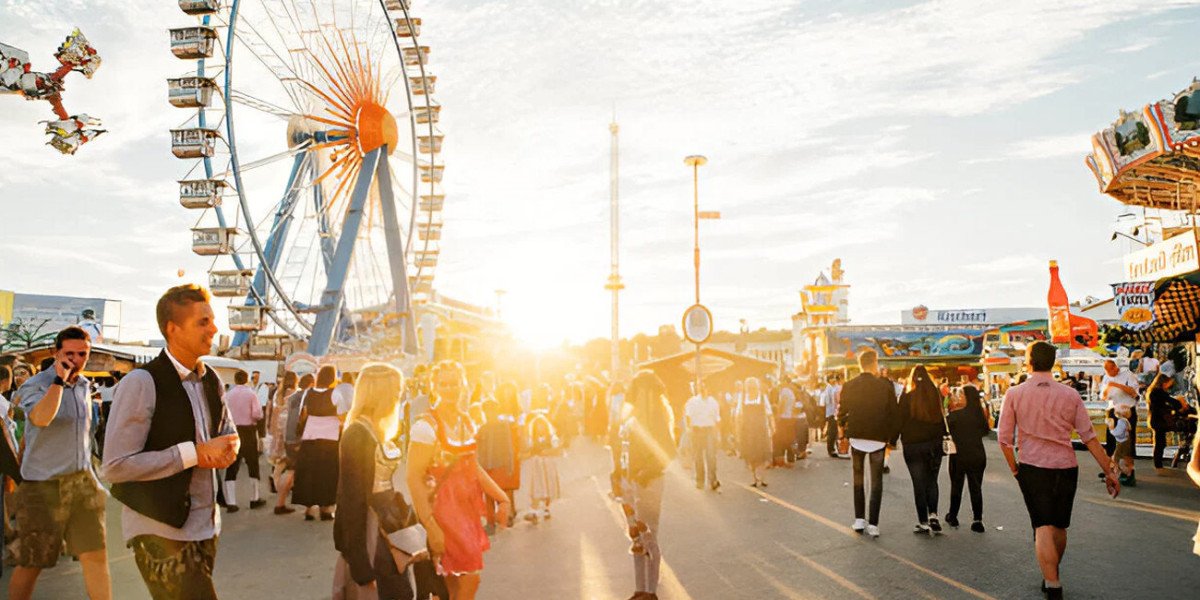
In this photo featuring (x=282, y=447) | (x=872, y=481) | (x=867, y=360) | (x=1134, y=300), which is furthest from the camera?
(x=1134, y=300)

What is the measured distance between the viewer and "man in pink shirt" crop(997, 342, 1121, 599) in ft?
19.4

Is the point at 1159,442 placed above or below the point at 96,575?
Answer: below

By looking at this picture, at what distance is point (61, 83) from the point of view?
9.53 meters

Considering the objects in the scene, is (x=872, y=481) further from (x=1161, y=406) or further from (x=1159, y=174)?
(x=1159, y=174)

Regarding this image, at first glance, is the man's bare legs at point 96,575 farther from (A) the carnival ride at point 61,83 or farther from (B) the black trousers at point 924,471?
(B) the black trousers at point 924,471

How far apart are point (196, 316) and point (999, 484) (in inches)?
490

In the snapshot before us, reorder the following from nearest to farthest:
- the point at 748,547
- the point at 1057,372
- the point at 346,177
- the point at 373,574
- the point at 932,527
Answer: the point at 373,574, the point at 748,547, the point at 932,527, the point at 1057,372, the point at 346,177

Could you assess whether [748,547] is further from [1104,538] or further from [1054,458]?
[1104,538]

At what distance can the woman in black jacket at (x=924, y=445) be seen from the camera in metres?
8.61

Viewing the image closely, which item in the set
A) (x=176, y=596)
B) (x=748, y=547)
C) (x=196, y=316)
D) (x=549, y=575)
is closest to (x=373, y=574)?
(x=176, y=596)

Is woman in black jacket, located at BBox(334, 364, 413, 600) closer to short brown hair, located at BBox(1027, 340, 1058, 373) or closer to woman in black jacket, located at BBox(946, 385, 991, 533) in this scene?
short brown hair, located at BBox(1027, 340, 1058, 373)

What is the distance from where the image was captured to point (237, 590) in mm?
6559

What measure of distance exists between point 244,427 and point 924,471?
343 inches

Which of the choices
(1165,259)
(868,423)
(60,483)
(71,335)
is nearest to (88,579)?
(60,483)
